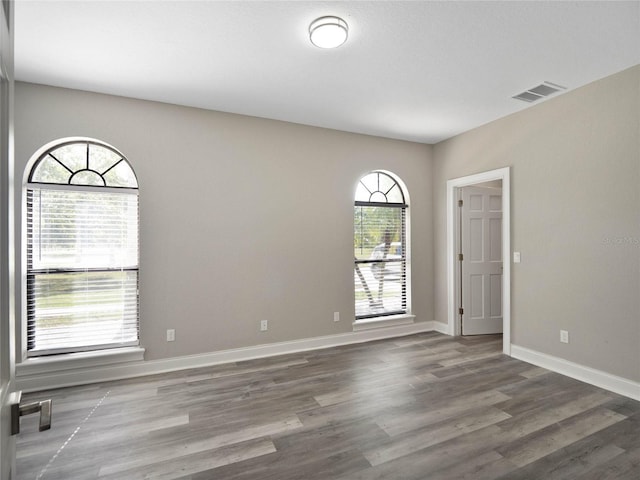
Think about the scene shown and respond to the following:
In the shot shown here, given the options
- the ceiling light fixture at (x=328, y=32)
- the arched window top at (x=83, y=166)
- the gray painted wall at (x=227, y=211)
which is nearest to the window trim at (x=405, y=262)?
the gray painted wall at (x=227, y=211)

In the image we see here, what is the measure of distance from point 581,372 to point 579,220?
1444 mm

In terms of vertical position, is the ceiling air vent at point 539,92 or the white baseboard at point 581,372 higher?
Answer: the ceiling air vent at point 539,92

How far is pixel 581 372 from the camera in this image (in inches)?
122

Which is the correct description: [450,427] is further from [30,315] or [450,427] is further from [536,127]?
[30,315]

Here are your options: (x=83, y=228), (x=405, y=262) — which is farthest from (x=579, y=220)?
(x=83, y=228)

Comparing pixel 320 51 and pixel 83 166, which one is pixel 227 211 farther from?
pixel 320 51

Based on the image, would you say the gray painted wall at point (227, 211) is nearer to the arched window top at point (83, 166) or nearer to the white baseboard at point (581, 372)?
the arched window top at point (83, 166)

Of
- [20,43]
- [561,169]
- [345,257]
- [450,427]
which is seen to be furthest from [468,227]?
[20,43]

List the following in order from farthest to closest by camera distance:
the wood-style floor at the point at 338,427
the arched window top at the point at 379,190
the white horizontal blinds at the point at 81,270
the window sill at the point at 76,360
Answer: the arched window top at the point at 379,190
the white horizontal blinds at the point at 81,270
the window sill at the point at 76,360
the wood-style floor at the point at 338,427

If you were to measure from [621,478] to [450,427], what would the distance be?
0.91 m

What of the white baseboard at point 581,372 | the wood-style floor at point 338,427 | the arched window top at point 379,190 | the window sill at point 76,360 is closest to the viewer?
the wood-style floor at point 338,427

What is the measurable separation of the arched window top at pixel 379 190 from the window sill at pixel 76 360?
3.13m

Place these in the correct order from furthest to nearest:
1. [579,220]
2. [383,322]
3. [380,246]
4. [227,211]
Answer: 1. [380,246]
2. [383,322]
3. [227,211]
4. [579,220]

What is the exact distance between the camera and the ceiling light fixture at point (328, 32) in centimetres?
214
